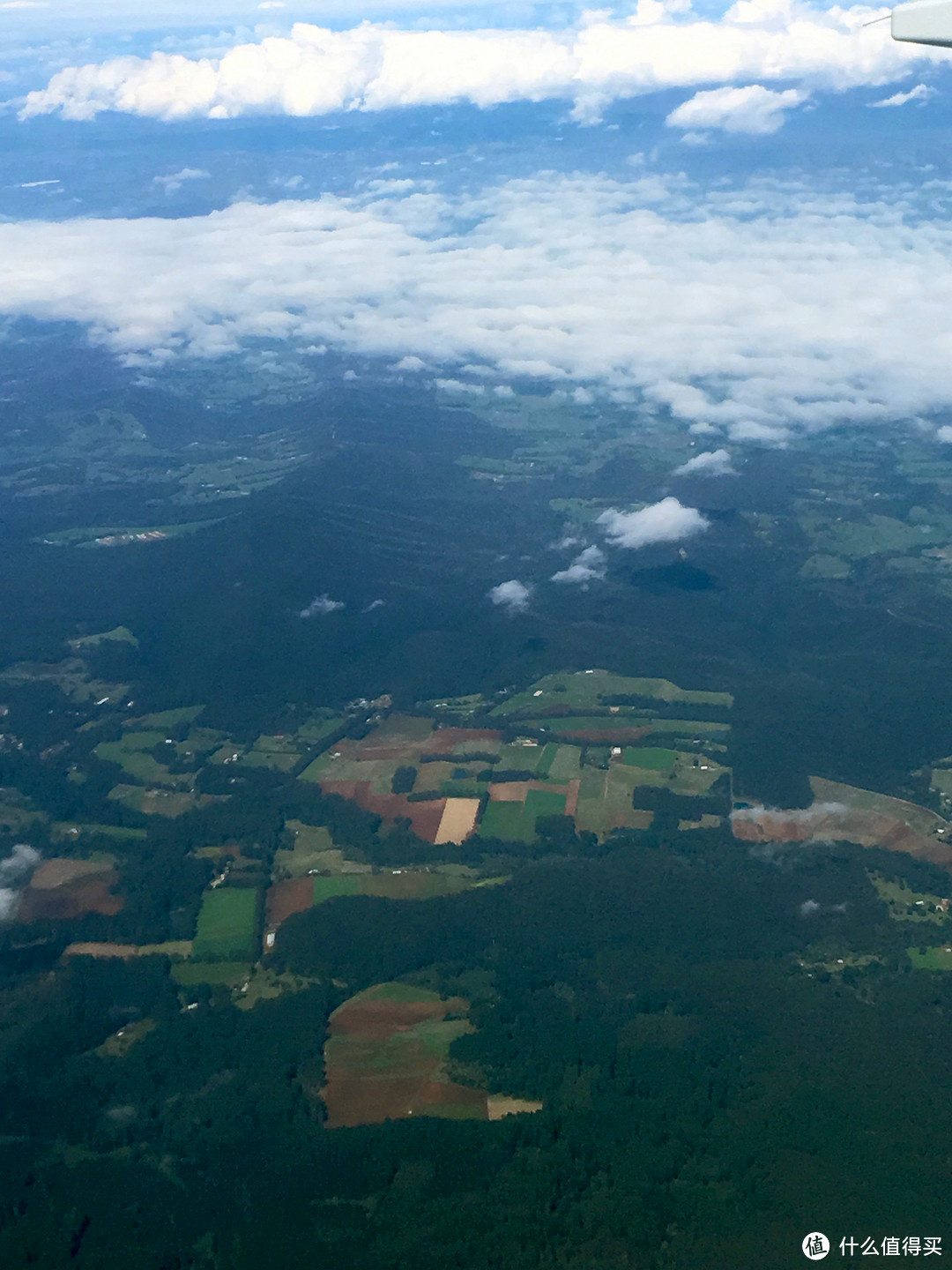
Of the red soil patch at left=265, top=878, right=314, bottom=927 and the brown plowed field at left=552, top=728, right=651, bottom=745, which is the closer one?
the red soil patch at left=265, top=878, right=314, bottom=927

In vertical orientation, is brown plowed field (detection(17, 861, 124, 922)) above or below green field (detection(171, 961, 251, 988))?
above

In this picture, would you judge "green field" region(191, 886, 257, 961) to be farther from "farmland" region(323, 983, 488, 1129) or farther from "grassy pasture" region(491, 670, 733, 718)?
"grassy pasture" region(491, 670, 733, 718)

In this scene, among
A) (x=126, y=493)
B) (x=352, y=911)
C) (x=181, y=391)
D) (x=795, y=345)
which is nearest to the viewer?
(x=352, y=911)

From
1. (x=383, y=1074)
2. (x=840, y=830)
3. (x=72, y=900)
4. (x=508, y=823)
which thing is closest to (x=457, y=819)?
(x=508, y=823)

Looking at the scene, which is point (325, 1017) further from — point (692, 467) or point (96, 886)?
point (692, 467)

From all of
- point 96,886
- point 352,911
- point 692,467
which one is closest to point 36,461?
point 692,467

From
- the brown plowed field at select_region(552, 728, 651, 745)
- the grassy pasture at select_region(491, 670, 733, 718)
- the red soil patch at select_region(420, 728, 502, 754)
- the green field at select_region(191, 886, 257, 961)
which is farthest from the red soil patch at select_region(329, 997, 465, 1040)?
the grassy pasture at select_region(491, 670, 733, 718)
